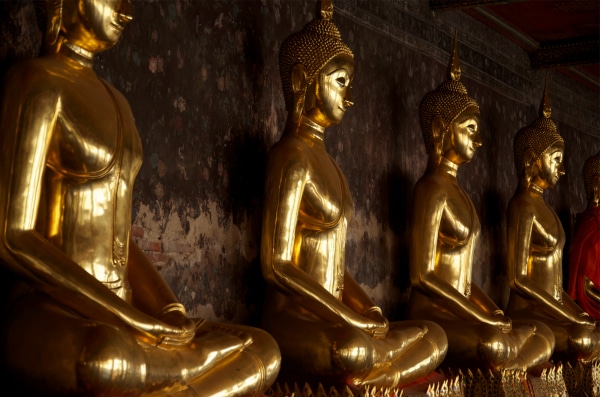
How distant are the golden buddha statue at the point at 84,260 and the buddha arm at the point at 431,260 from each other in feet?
6.49

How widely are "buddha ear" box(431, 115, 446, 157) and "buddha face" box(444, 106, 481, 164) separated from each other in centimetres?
3

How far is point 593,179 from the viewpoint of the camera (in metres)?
7.89

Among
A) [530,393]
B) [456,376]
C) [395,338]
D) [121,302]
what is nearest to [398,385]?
[395,338]

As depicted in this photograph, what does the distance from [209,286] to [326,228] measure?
0.62 meters

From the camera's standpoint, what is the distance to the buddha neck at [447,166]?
5875 mm

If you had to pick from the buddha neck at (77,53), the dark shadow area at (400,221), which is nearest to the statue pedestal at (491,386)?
the dark shadow area at (400,221)

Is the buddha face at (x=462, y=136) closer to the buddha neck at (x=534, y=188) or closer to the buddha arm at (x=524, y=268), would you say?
the buddha arm at (x=524, y=268)

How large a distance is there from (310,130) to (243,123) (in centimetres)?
32

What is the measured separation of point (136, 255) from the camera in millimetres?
3766

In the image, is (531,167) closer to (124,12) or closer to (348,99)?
(348,99)

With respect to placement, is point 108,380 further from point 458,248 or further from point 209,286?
point 458,248

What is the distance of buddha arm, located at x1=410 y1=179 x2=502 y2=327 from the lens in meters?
5.48

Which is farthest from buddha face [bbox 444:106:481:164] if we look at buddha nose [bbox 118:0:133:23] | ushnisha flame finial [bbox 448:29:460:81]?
buddha nose [bbox 118:0:133:23]

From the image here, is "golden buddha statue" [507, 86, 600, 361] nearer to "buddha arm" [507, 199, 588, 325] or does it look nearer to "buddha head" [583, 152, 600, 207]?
"buddha arm" [507, 199, 588, 325]
